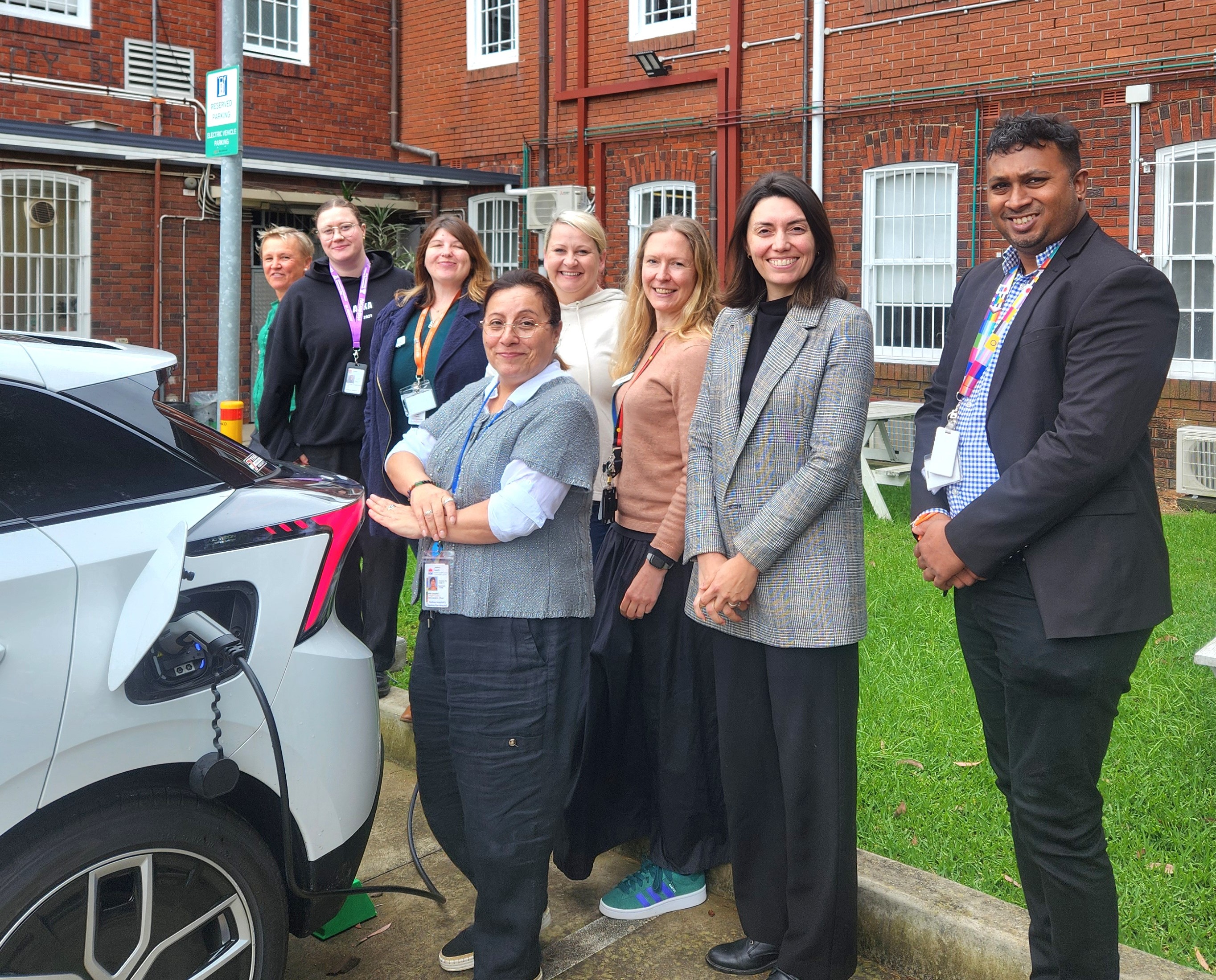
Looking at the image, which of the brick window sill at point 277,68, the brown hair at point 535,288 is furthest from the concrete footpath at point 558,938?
the brick window sill at point 277,68

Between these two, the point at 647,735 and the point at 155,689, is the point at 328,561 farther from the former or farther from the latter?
the point at 647,735

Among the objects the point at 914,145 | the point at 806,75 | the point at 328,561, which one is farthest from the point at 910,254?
the point at 328,561

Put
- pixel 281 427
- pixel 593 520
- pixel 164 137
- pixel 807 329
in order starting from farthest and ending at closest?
pixel 164 137
pixel 281 427
pixel 593 520
pixel 807 329

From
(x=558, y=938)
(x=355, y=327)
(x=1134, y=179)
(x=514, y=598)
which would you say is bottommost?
(x=558, y=938)

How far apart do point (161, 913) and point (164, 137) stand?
14.6 metres

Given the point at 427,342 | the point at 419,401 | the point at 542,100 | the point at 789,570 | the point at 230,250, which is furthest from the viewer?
the point at 542,100

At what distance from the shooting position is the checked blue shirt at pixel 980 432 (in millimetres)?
2705

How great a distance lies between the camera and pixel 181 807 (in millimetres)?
2545

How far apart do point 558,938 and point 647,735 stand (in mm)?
653

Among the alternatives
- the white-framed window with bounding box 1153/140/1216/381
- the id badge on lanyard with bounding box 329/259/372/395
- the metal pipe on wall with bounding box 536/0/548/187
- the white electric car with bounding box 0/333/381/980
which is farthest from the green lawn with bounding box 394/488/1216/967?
the metal pipe on wall with bounding box 536/0/548/187

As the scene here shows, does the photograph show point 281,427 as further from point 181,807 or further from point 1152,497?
point 1152,497

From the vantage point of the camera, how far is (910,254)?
13086 millimetres

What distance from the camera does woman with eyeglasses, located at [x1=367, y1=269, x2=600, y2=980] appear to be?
9.95 feet

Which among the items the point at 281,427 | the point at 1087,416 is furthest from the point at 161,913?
the point at 281,427
